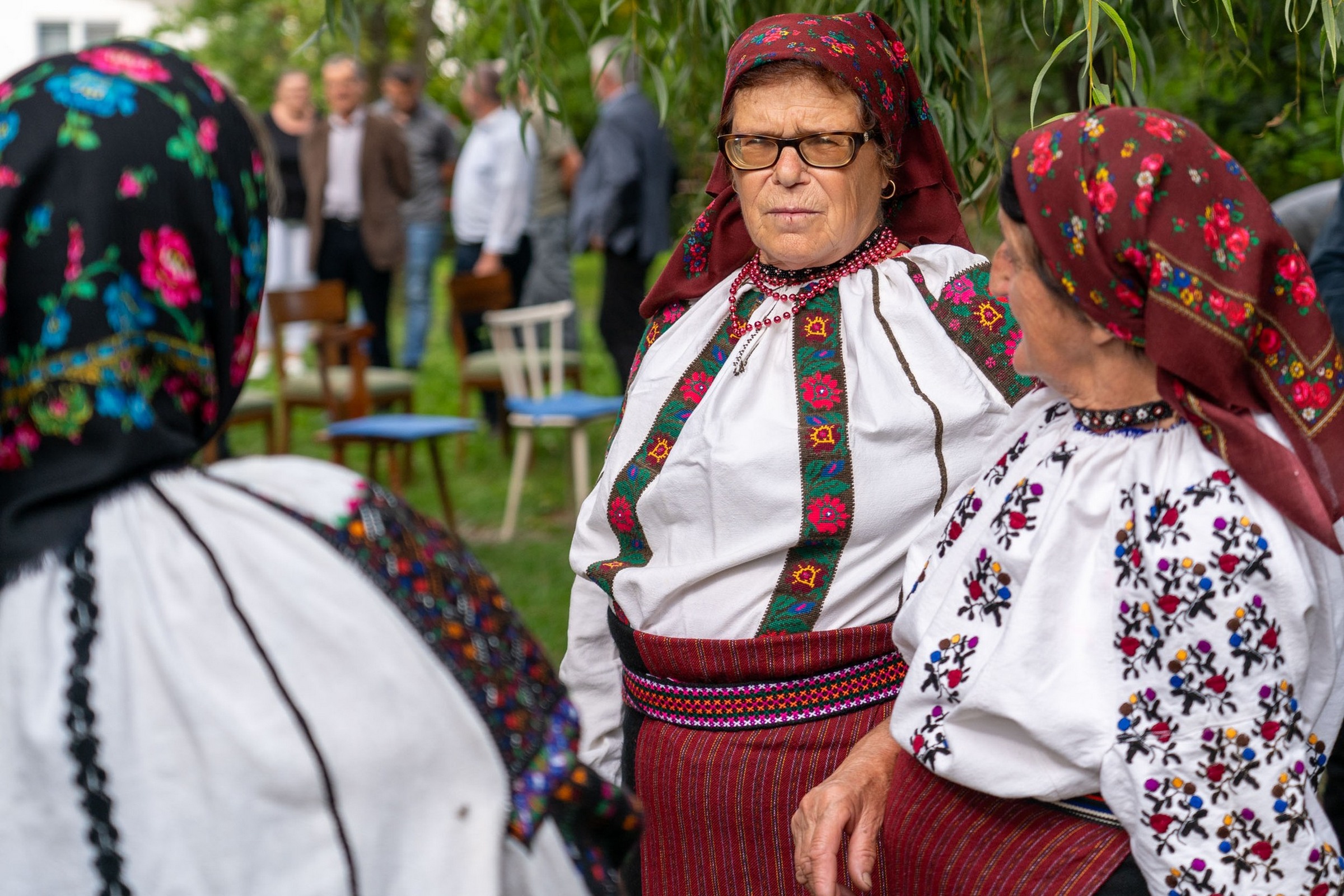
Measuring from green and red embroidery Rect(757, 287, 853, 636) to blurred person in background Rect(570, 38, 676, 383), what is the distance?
5721 millimetres

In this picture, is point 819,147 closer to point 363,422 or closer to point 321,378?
point 363,422

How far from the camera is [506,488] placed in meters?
7.83

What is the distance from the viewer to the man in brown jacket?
934 cm

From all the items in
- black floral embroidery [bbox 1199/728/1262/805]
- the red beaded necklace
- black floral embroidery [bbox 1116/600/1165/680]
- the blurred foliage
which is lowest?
black floral embroidery [bbox 1199/728/1262/805]

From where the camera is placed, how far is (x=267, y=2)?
16453 millimetres

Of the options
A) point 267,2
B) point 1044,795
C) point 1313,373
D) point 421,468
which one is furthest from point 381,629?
point 267,2

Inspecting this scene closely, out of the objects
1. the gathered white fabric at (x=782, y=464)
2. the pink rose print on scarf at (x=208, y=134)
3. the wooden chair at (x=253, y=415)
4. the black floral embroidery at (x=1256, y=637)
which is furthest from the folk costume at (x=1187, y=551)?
the wooden chair at (x=253, y=415)

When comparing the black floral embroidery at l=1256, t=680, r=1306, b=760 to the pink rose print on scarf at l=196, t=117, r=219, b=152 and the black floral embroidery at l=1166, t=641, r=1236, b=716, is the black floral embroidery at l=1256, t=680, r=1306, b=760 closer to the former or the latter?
the black floral embroidery at l=1166, t=641, r=1236, b=716

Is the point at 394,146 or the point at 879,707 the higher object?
the point at 394,146

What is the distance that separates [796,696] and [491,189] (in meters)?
7.28

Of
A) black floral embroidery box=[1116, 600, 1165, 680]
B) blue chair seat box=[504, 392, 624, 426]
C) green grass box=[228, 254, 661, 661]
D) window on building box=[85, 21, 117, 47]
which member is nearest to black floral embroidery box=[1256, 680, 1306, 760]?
black floral embroidery box=[1116, 600, 1165, 680]

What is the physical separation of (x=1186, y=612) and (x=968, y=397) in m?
0.67

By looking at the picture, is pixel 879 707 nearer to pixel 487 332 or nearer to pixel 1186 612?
pixel 1186 612

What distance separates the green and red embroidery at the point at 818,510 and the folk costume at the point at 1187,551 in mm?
491
